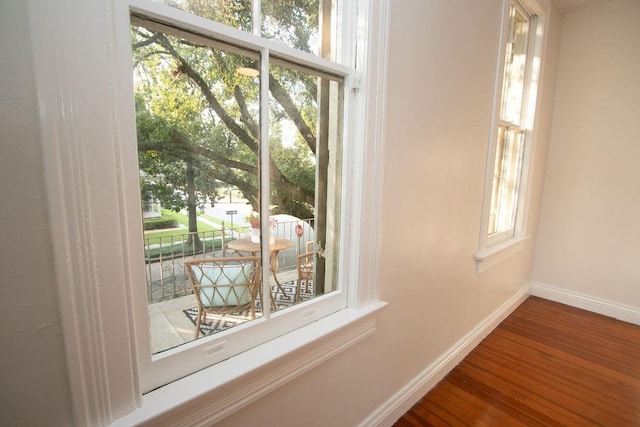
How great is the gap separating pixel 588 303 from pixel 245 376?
141 inches

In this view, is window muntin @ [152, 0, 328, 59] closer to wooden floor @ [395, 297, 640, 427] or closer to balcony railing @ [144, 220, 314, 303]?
balcony railing @ [144, 220, 314, 303]

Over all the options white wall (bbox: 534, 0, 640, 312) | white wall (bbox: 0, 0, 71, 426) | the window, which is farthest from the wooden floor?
white wall (bbox: 0, 0, 71, 426)

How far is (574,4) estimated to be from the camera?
272 cm

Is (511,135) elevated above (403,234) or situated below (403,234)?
above

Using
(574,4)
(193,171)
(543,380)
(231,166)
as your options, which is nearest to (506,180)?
(543,380)

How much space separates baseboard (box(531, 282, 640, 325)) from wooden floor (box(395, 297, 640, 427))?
0.11 m

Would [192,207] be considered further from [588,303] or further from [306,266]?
[588,303]

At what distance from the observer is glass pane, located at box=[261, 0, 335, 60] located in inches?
37.8

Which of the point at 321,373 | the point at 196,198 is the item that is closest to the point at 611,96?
the point at 321,373

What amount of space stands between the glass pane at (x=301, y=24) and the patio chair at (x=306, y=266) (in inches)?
28.9

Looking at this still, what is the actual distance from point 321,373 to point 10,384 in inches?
35.2

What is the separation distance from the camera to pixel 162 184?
0.80 metres

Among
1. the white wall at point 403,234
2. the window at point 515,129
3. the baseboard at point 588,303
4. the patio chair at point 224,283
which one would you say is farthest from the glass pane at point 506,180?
the patio chair at point 224,283

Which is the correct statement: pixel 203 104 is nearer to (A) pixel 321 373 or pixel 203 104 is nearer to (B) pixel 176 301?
(B) pixel 176 301
